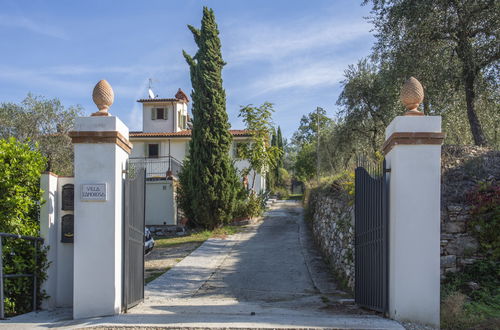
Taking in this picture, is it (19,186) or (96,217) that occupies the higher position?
(19,186)

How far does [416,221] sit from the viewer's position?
222 inches

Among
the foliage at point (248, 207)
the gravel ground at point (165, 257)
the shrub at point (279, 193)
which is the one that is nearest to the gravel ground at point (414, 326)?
the gravel ground at point (165, 257)

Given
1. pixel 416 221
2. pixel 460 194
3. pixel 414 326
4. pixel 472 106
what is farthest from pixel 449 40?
pixel 414 326

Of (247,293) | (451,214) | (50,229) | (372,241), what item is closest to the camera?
(50,229)

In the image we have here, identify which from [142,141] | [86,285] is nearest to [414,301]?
[86,285]

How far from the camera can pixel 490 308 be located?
6.00 metres

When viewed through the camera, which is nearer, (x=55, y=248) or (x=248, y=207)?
(x=55, y=248)

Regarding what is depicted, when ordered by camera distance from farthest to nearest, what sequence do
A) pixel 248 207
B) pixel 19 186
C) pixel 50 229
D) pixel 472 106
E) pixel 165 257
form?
1. pixel 248 207
2. pixel 165 257
3. pixel 472 106
4. pixel 50 229
5. pixel 19 186

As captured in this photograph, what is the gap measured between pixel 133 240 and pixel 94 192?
1.00m

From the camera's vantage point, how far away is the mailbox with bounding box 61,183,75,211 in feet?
20.8

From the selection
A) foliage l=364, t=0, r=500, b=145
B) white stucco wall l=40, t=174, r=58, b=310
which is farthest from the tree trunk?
white stucco wall l=40, t=174, r=58, b=310

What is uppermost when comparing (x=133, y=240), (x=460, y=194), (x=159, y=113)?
(x=159, y=113)

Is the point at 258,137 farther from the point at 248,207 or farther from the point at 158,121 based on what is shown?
the point at 158,121

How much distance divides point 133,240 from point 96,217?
0.77 meters
